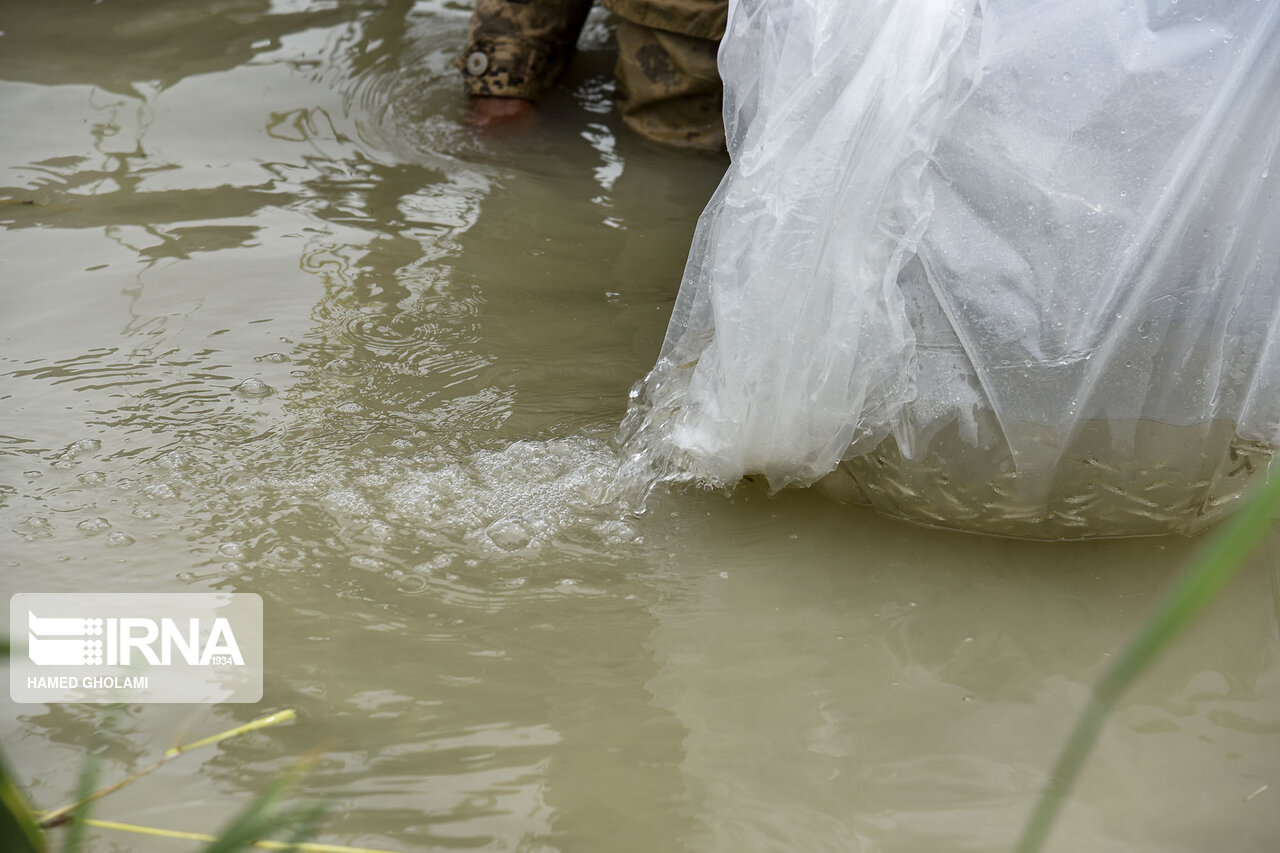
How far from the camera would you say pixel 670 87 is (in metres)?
2.29

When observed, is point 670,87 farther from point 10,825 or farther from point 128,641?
point 10,825

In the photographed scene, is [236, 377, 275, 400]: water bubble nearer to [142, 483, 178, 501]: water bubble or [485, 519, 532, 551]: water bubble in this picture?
[142, 483, 178, 501]: water bubble

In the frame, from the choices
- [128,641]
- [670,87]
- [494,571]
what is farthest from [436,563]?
[670,87]

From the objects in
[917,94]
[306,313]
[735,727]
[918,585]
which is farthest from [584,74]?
[735,727]

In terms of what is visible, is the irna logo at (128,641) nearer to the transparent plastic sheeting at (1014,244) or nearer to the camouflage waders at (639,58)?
the transparent plastic sheeting at (1014,244)

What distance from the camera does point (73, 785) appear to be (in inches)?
36.6

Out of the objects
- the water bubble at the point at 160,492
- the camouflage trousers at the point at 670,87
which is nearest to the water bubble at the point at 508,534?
the water bubble at the point at 160,492

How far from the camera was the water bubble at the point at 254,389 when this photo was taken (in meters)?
1.49

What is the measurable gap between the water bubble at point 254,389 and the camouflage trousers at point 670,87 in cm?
118

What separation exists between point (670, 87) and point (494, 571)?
4.67ft

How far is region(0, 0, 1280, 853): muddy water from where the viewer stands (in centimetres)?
96

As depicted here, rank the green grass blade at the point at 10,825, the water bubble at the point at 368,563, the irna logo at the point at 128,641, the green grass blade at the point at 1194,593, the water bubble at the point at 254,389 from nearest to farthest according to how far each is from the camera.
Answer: the green grass blade at the point at 1194,593, the green grass blade at the point at 10,825, the irna logo at the point at 128,641, the water bubble at the point at 368,563, the water bubble at the point at 254,389

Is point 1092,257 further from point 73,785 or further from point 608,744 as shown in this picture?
point 73,785

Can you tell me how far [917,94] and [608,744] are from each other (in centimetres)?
76
